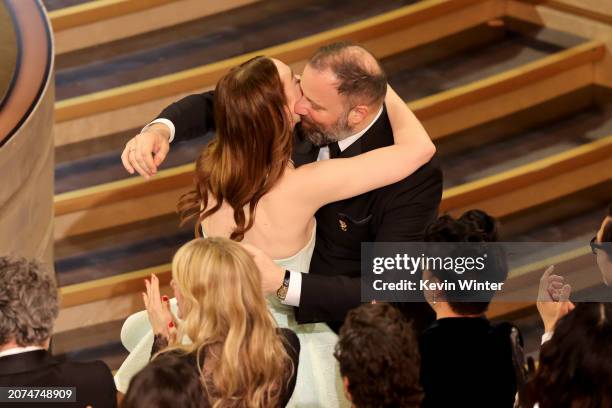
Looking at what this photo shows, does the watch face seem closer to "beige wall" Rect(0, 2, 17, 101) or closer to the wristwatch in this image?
the wristwatch

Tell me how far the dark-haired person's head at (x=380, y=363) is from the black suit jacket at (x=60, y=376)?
0.64 meters

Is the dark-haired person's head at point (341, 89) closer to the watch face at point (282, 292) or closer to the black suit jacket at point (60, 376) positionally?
the watch face at point (282, 292)

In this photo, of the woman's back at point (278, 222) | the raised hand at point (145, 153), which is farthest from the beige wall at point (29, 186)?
the woman's back at point (278, 222)

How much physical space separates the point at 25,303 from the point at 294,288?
844 mm

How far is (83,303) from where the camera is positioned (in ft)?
17.2

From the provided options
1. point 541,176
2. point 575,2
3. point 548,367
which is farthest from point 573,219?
point 548,367

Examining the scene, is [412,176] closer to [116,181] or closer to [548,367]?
[548,367]

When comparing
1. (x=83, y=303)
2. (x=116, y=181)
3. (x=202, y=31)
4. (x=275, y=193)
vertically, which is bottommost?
(x=83, y=303)

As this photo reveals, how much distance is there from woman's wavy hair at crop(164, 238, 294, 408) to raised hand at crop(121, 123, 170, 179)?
1.60 feet

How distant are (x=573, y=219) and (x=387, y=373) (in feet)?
9.80

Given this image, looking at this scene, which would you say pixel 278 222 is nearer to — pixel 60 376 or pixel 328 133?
pixel 328 133

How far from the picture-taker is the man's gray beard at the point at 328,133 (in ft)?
Answer: 11.9

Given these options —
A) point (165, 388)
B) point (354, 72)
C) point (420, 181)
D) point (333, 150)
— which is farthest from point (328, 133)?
point (165, 388)

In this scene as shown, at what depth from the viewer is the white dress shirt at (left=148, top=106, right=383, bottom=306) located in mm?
3416
